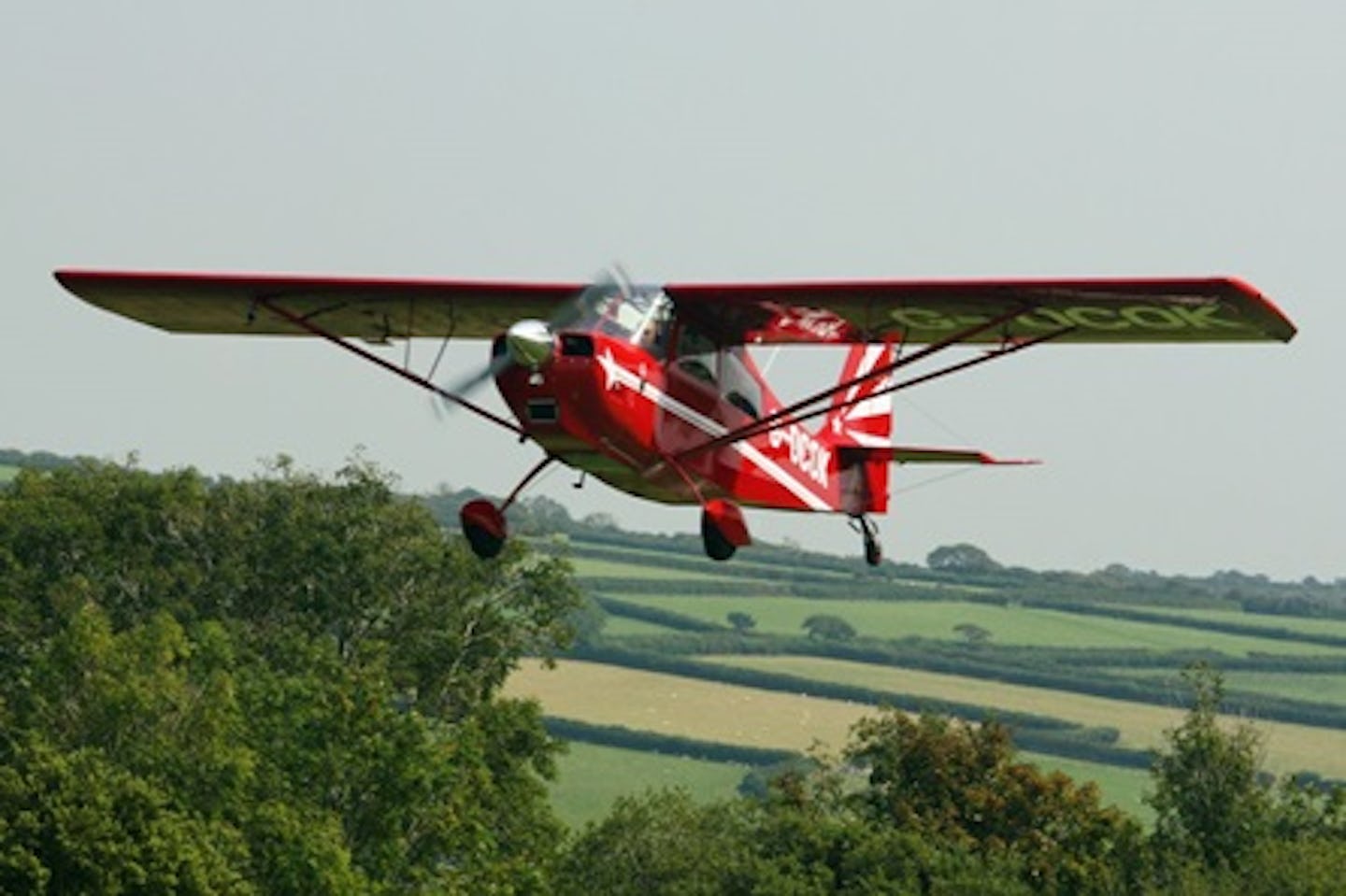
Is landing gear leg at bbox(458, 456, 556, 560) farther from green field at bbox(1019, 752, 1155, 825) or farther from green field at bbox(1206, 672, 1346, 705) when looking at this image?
green field at bbox(1206, 672, 1346, 705)

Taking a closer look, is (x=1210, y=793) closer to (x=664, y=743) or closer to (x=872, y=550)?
(x=872, y=550)

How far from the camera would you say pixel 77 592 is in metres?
81.4

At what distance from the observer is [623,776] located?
12212 centimetres

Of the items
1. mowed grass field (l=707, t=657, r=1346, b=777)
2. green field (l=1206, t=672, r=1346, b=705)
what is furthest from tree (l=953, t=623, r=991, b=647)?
green field (l=1206, t=672, r=1346, b=705)

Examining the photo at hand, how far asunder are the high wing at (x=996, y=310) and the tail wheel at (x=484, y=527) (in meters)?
2.78

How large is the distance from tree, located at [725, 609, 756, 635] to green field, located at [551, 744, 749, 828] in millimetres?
26068

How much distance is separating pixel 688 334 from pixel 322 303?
5.27 metres

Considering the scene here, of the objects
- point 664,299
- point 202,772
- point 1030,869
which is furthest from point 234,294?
point 1030,869

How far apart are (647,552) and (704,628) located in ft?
105

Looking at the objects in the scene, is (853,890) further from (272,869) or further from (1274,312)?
(1274,312)

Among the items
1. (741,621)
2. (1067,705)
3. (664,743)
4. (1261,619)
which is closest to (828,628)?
(741,621)

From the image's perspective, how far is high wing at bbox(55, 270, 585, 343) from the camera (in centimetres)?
3500

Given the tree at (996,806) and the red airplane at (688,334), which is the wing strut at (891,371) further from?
the tree at (996,806)

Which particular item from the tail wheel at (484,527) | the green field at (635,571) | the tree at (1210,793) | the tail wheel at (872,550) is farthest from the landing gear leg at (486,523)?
the green field at (635,571)
